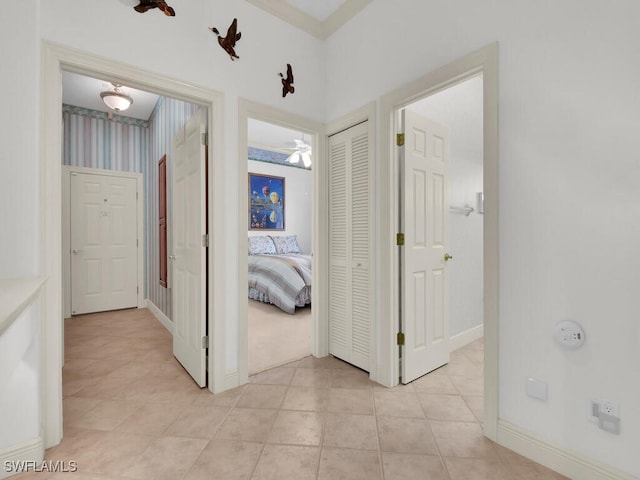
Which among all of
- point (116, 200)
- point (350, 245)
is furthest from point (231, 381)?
point (116, 200)

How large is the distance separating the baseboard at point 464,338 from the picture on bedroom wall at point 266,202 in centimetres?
450

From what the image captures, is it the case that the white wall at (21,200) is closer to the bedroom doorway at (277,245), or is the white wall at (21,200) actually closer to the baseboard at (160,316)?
the bedroom doorway at (277,245)

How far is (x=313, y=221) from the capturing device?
2.75m

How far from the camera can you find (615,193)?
1.27 meters

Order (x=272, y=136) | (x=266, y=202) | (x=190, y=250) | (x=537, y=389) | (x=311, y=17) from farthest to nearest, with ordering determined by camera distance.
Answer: (x=266, y=202), (x=272, y=136), (x=311, y=17), (x=190, y=250), (x=537, y=389)

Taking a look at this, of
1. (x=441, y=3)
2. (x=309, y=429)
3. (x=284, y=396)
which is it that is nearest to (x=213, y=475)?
(x=309, y=429)

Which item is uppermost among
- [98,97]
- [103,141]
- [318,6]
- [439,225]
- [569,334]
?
[318,6]

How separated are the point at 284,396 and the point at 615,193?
2141 mm

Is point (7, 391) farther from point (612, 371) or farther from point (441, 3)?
point (441, 3)

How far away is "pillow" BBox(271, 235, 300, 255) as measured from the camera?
20.8 ft

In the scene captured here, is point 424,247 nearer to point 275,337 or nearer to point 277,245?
point 275,337

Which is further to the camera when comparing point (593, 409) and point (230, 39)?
point (230, 39)

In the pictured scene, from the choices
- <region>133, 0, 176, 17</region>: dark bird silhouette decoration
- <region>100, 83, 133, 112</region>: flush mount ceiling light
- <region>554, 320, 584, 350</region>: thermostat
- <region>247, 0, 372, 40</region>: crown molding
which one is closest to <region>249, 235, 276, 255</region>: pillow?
<region>100, 83, 133, 112</region>: flush mount ceiling light

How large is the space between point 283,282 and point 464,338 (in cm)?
238
